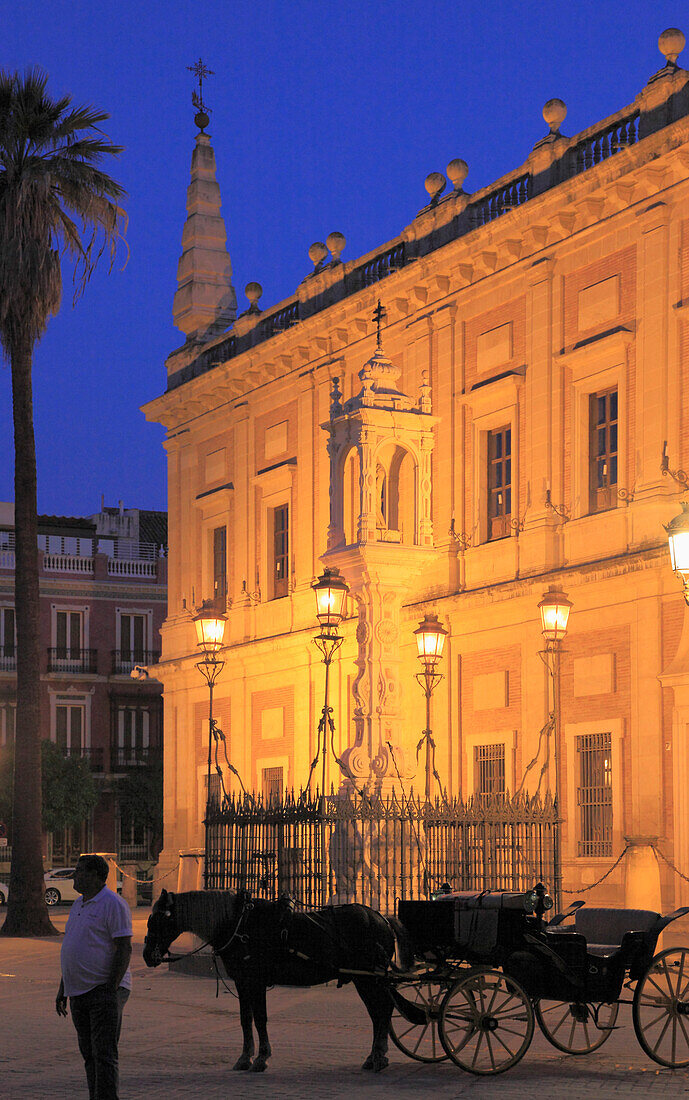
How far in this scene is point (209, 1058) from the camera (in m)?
11.6

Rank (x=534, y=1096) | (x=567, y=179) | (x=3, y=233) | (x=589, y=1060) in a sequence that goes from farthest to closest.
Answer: (x=3, y=233) → (x=567, y=179) → (x=589, y=1060) → (x=534, y=1096)

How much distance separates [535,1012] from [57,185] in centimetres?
1869

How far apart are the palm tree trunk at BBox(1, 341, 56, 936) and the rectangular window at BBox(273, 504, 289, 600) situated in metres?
6.62

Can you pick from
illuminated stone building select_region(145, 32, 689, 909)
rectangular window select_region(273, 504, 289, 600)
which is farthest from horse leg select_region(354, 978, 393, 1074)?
rectangular window select_region(273, 504, 289, 600)

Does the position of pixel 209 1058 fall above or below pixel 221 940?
below

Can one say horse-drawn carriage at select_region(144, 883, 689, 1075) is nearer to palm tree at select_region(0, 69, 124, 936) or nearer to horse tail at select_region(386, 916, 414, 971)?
horse tail at select_region(386, 916, 414, 971)

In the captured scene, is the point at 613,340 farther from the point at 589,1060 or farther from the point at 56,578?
the point at 56,578

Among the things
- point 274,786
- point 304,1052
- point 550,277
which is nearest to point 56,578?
point 274,786

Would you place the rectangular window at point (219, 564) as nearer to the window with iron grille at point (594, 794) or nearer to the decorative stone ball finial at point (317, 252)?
the decorative stone ball finial at point (317, 252)

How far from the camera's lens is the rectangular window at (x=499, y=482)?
84.2ft

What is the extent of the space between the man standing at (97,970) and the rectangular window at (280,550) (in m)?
22.9

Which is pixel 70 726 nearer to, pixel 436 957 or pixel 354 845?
pixel 354 845

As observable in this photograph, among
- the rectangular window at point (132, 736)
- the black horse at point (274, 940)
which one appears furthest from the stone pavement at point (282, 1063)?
the rectangular window at point (132, 736)

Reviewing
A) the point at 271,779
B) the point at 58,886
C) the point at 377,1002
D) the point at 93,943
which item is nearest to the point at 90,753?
the point at 58,886
